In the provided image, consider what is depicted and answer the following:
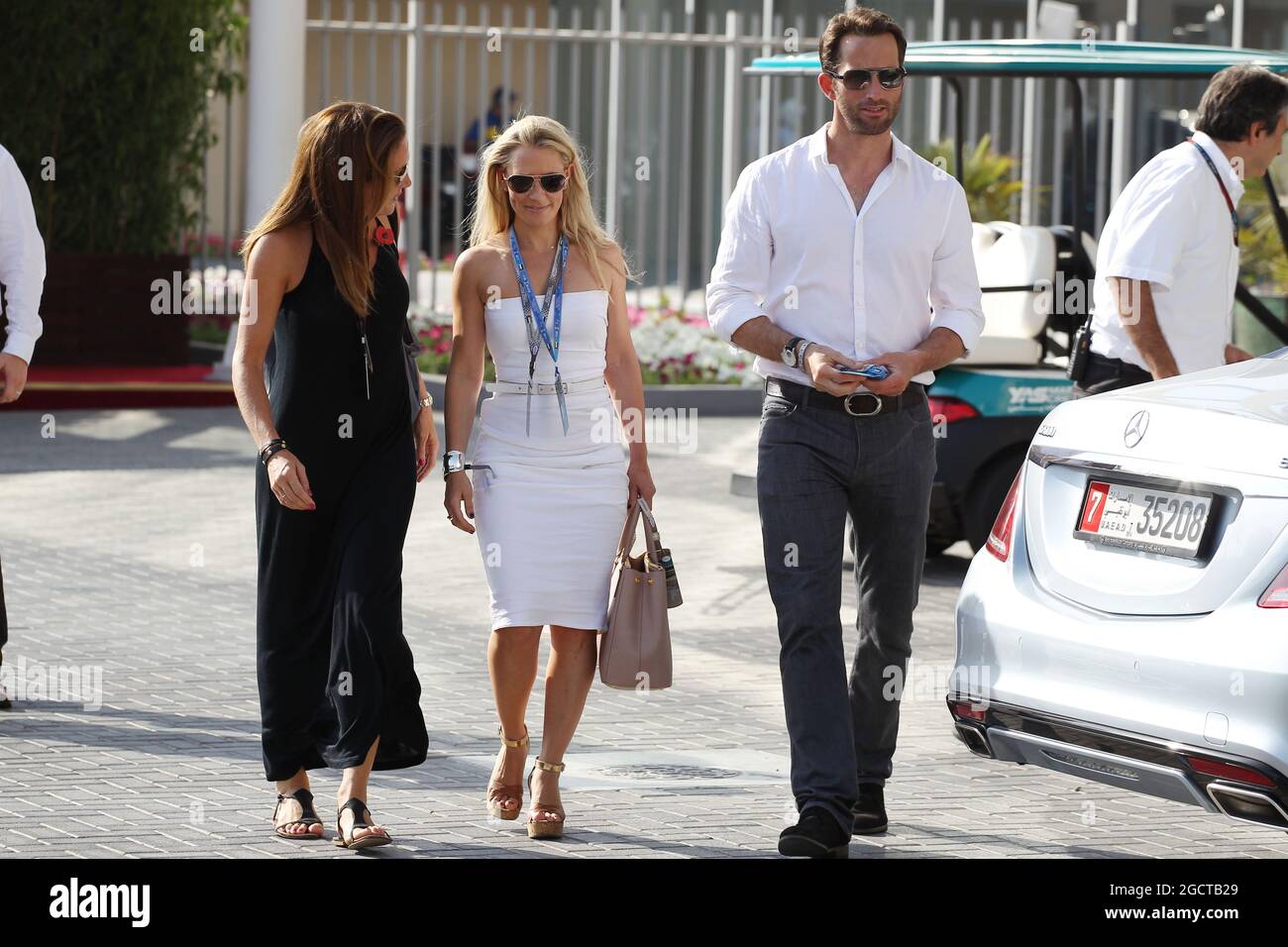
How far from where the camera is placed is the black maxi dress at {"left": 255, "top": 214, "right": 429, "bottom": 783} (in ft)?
17.3

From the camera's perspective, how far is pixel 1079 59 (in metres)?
8.98

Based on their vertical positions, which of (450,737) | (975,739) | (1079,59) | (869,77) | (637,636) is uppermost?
(1079,59)

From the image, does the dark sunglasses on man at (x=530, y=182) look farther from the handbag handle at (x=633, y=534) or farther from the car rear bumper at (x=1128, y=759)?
the car rear bumper at (x=1128, y=759)

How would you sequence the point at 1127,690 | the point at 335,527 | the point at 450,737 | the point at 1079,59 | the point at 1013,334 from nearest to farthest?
the point at 1127,690, the point at 335,527, the point at 450,737, the point at 1079,59, the point at 1013,334

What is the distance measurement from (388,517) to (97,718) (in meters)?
1.93

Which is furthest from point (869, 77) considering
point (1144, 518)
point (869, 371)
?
point (1144, 518)

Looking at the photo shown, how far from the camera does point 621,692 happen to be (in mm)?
7422

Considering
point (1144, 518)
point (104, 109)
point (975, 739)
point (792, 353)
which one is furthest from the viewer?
point (104, 109)

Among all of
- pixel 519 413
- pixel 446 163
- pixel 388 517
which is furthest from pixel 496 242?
pixel 446 163

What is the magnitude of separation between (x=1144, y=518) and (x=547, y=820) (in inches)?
65.8

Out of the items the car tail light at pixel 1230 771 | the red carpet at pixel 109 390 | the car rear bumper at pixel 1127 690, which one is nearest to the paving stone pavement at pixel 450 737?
the car rear bumper at pixel 1127 690

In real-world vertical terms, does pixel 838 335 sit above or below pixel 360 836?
above

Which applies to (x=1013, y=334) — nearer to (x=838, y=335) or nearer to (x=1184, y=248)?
(x=1184, y=248)

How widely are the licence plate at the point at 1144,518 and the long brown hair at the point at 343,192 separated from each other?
1815 mm
